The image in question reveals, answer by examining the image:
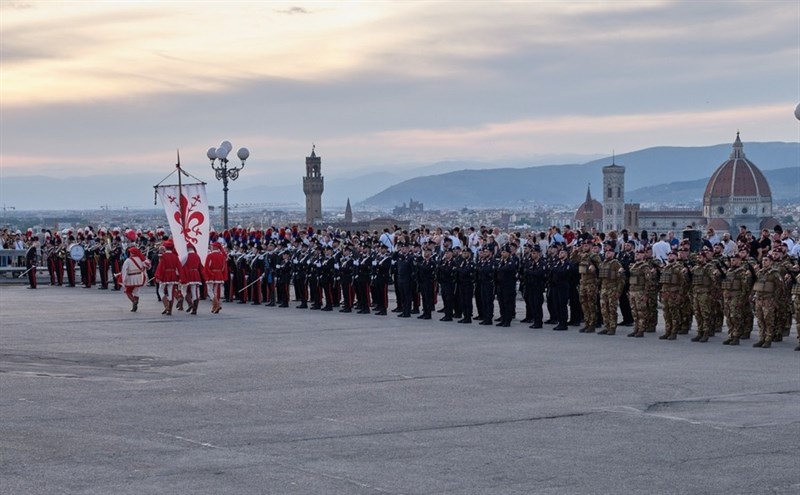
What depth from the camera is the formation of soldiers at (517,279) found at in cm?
2069

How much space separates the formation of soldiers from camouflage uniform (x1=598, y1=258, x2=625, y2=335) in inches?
0.9

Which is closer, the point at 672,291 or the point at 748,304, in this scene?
the point at 748,304

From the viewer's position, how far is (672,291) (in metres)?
21.2

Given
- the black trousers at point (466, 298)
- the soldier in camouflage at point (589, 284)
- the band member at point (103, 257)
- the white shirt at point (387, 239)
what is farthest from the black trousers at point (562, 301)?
the band member at point (103, 257)

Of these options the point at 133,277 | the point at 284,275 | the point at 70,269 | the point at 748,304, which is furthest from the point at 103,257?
the point at 748,304

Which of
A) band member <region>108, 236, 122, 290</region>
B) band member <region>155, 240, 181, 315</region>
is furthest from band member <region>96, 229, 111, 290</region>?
band member <region>155, 240, 181, 315</region>

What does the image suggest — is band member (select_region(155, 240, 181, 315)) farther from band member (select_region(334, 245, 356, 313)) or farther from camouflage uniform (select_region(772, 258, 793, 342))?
camouflage uniform (select_region(772, 258, 793, 342))

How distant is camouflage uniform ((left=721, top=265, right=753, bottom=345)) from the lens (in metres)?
20.3

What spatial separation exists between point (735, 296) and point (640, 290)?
5.95 ft

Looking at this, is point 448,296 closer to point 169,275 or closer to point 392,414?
point 169,275

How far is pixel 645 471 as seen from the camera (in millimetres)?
10508

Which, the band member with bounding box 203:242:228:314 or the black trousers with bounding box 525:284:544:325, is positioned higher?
the band member with bounding box 203:242:228:314

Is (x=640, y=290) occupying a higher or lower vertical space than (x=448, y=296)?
higher

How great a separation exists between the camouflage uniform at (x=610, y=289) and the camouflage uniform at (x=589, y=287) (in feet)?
1.24
